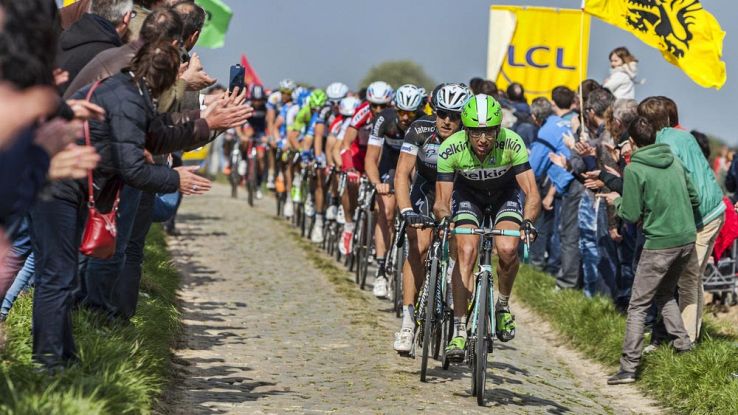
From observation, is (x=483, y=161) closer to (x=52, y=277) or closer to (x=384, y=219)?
(x=52, y=277)

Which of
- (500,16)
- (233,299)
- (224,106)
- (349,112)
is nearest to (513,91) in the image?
(349,112)

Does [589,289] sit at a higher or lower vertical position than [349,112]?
lower

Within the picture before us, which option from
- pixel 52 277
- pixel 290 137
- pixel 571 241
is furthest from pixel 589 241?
pixel 290 137

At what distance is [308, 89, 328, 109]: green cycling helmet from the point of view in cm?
2217

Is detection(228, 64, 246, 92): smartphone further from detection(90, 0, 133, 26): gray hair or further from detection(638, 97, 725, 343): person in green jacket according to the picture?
detection(638, 97, 725, 343): person in green jacket

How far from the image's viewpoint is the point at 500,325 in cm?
1039

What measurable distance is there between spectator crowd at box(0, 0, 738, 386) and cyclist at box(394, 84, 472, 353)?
53.9 inches

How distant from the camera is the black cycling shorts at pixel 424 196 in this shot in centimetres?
1266

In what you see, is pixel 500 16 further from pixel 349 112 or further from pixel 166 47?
pixel 166 47

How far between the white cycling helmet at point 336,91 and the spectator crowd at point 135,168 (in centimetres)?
775

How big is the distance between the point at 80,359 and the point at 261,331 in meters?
4.77

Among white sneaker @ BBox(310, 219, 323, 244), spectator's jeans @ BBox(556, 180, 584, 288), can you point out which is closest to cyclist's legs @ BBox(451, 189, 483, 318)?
spectator's jeans @ BBox(556, 180, 584, 288)

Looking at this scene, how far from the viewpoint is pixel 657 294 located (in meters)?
11.8

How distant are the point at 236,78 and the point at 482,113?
189 centimetres
